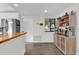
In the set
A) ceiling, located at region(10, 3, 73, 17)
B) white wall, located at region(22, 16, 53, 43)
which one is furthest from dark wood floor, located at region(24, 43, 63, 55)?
ceiling, located at region(10, 3, 73, 17)

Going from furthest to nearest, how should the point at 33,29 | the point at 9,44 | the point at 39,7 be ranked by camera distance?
the point at 33,29 < the point at 39,7 < the point at 9,44

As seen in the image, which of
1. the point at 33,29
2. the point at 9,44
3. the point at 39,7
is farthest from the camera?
the point at 33,29

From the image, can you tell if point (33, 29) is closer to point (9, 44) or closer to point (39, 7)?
point (39, 7)

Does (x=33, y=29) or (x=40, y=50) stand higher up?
(x=33, y=29)

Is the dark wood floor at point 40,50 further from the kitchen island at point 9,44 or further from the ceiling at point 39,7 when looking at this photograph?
the kitchen island at point 9,44

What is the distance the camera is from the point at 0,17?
5.79 m

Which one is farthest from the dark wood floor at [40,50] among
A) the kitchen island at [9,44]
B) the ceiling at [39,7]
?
the kitchen island at [9,44]

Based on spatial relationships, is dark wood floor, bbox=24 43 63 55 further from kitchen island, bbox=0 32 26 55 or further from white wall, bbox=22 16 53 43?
kitchen island, bbox=0 32 26 55

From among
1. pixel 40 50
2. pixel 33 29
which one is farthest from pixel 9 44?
pixel 33 29

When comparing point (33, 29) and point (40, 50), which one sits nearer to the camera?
point (40, 50)

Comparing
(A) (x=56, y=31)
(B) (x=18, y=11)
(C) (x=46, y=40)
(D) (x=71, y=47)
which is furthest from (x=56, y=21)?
(D) (x=71, y=47)
